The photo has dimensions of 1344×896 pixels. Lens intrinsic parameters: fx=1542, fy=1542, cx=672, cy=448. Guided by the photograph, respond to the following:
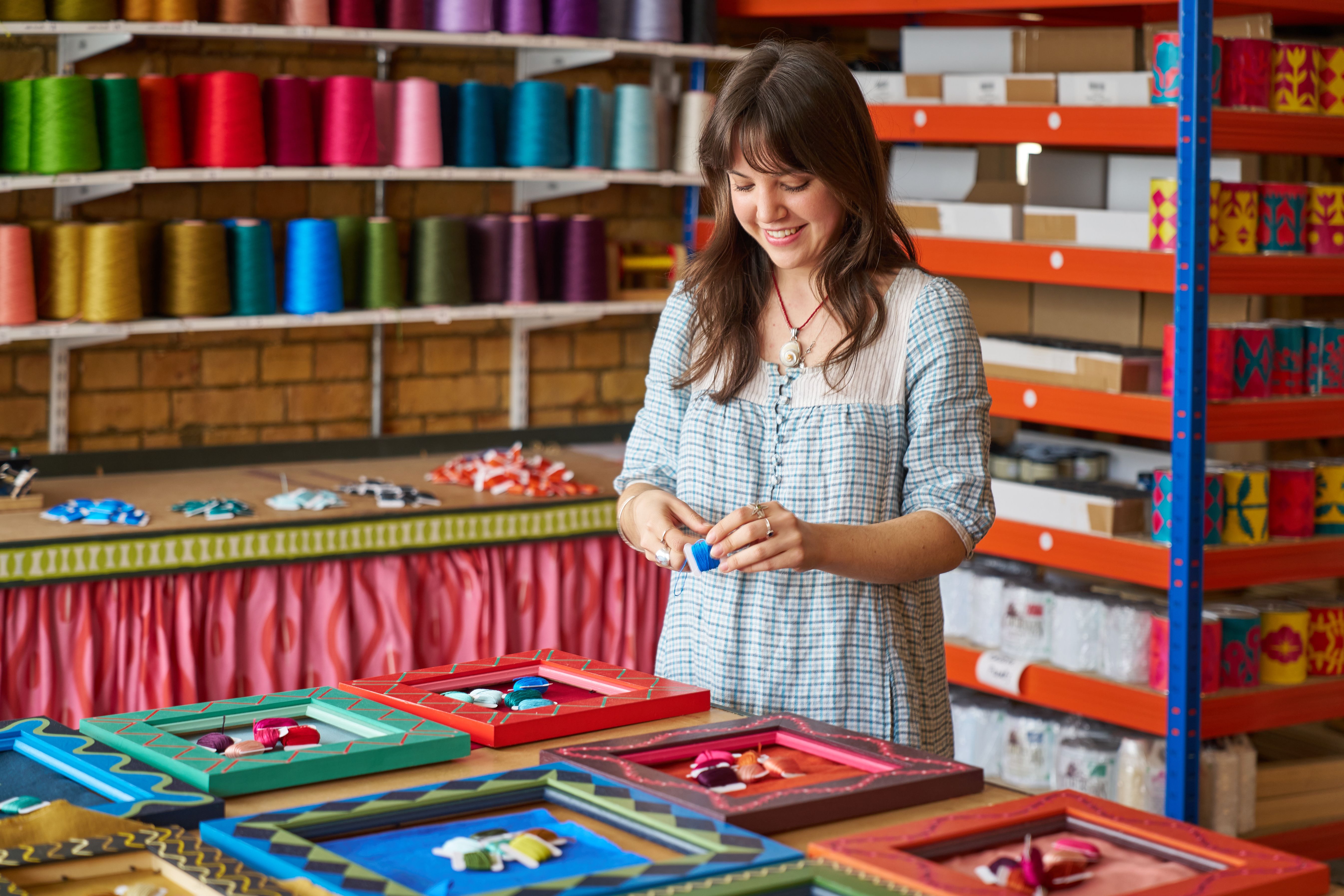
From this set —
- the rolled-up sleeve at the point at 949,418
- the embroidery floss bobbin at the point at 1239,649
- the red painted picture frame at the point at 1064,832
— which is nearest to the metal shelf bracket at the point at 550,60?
the embroidery floss bobbin at the point at 1239,649

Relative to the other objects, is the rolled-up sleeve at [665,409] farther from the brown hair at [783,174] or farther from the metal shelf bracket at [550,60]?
the metal shelf bracket at [550,60]

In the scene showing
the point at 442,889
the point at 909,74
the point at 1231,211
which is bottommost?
the point at 442,889

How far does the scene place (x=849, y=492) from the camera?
1919 mm

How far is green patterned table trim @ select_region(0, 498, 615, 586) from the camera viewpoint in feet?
10.6

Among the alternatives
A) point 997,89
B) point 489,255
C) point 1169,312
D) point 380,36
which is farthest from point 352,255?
point 1169,312

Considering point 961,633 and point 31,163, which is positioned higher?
point 31,163

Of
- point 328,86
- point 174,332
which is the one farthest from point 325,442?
point 328,86

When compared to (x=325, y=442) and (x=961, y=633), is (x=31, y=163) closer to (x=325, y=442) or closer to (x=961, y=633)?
(x=325, y=442)

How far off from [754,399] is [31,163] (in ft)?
7.56

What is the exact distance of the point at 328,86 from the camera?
3963 mm

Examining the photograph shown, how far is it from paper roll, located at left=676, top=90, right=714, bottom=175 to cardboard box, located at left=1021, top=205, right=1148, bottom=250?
4.44 ft

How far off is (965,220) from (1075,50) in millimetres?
453

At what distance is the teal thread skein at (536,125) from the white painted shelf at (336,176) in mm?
38

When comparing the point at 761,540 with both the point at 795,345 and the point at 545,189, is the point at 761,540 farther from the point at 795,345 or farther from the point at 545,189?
the point at 545,189
